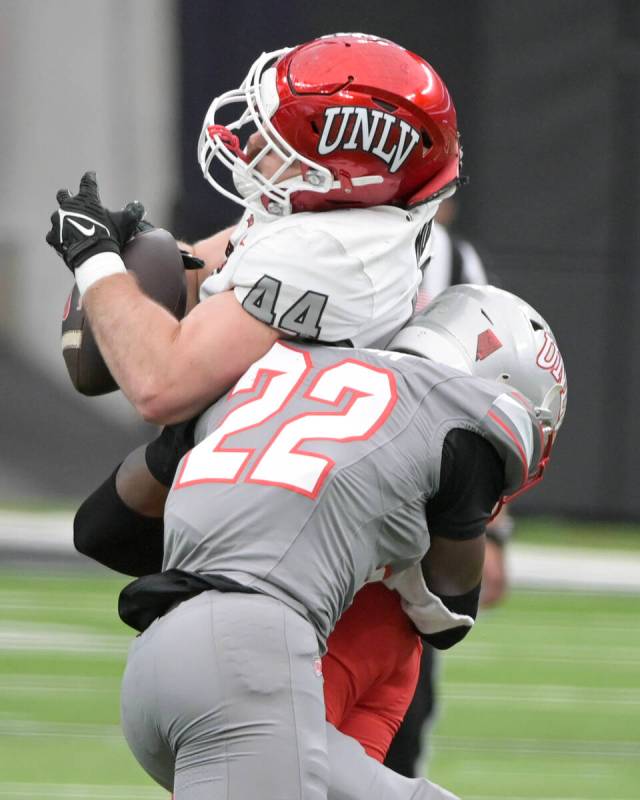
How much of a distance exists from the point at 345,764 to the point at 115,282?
0.80 m

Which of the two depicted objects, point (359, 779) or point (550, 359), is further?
point (550, 359)

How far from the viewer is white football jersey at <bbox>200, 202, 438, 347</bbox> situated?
2381 mm

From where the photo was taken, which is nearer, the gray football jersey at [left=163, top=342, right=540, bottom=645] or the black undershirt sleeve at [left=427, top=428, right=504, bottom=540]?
the gray football jersey at [left=163, top=342, right=540, bottom=645]

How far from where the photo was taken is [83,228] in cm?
253

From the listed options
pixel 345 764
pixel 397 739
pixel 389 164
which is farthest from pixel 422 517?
pixel 397 739

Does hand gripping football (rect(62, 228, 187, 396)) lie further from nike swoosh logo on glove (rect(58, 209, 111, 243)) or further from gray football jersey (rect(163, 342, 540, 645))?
gray football jersey (rect(163, 342, 540, 645))

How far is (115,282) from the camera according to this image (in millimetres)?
2475

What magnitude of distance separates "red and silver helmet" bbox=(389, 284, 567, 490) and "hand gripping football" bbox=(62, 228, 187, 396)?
405 mm

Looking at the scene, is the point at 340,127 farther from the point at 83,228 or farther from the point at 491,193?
the point at 491,193

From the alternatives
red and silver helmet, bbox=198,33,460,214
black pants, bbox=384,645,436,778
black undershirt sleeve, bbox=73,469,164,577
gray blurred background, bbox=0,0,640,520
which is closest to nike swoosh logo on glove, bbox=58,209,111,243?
red and silver helmet, bbox=198,33,460,214

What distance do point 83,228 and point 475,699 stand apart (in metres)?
3.52

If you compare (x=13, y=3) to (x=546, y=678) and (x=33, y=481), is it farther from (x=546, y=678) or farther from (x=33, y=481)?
(x=546, y=678)

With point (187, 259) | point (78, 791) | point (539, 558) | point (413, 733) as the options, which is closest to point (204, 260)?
point (187, 259)

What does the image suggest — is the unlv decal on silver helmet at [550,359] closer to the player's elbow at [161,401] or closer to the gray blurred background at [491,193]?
the player's elbow at [161,401]
